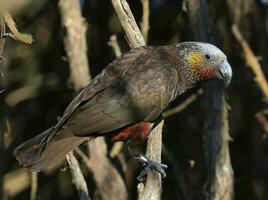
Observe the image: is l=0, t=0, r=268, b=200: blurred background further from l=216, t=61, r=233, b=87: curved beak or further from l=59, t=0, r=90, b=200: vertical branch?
l=216, t=61, r=233, b=87: curved beak

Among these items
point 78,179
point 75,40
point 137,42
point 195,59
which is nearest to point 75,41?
point 75,40

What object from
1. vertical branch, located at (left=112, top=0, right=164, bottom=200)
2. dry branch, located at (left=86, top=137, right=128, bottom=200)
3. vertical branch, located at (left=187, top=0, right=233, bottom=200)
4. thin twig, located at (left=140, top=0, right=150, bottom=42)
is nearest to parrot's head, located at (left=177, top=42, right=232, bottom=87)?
vertical branch, located at (left=187, top=0, right=233, bottom=200)

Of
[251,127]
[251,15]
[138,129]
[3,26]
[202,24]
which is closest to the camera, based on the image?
[3,26]

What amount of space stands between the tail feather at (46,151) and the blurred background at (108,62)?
1696 mm

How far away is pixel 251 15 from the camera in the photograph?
7.04 m

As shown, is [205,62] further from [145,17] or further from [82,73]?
[82,73]

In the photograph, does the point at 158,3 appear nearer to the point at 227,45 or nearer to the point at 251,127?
the point at 227,45

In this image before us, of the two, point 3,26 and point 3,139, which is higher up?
point 3,26

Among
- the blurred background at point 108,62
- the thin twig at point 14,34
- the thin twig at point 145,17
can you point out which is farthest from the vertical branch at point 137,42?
the blurred background at point 108,62

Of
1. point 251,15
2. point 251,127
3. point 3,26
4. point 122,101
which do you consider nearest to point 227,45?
point 251,15

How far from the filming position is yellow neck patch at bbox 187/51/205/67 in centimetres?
567

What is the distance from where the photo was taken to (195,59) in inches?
225

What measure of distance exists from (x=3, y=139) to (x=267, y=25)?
2.72 meters

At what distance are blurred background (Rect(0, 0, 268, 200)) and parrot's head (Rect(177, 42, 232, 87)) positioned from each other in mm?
982
